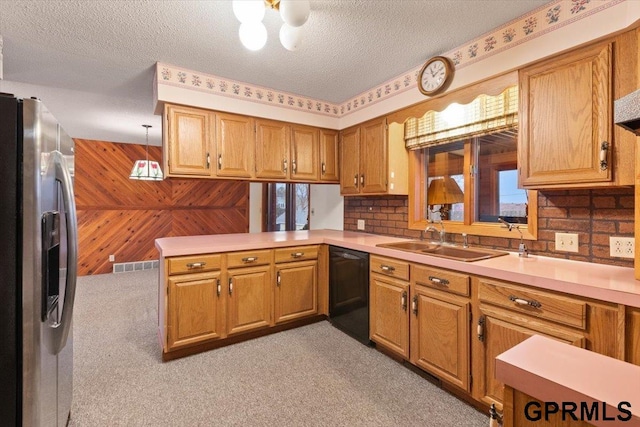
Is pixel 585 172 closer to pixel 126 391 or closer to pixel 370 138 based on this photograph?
→ pixel 370 138

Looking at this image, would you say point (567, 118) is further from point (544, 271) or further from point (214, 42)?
point (214, 42)

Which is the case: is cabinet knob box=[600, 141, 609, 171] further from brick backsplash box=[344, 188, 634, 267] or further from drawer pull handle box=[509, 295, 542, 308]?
drawer pull handle box=[509, 295, 542, 308]

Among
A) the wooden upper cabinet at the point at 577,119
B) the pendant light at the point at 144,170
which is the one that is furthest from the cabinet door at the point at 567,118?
the pendant light at the point at 144,170

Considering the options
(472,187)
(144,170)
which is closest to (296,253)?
(472,187)

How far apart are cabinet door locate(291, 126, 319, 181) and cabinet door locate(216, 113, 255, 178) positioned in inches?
18.7

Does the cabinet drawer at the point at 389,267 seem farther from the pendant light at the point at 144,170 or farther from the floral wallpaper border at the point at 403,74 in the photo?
the pendant light at the point at 144,170

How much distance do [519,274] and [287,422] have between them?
1.48m

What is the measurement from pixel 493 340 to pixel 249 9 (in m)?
2.19

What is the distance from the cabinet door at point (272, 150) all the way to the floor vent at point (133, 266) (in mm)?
3866

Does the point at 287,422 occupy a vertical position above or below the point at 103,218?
below

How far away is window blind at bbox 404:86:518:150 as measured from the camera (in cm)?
221

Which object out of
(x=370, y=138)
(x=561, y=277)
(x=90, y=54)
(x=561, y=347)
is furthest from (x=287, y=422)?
(x=90, y=54)

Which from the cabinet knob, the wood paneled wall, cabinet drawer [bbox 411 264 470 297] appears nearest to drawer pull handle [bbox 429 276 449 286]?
cabinet drawer [bbox 411 264 470 297]

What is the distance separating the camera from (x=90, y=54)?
7.74 ft
